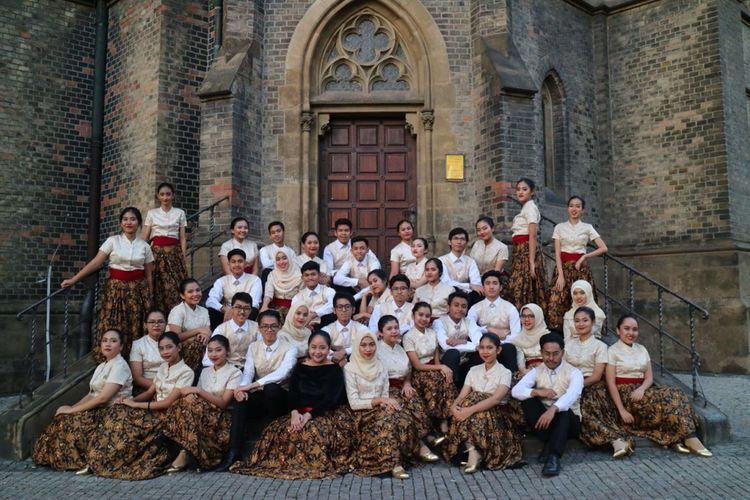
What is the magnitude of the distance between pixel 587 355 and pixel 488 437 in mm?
1591

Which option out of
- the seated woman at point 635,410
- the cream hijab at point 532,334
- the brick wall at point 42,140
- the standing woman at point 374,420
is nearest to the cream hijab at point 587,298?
the cream hijab at point 532,334

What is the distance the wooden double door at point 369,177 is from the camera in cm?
1233

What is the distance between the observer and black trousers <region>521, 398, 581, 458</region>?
6254mm

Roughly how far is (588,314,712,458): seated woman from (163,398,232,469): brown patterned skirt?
3635 millimetres

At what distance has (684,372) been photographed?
13.3 m

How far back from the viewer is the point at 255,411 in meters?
6.68

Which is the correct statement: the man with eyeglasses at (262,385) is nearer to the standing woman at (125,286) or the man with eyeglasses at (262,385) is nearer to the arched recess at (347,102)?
the standing woman at (125,286)

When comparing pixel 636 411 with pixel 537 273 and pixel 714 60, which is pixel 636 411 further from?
pixel 714 60

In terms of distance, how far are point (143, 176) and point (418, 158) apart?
213 inches

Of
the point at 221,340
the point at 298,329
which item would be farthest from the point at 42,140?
the point at 221,340

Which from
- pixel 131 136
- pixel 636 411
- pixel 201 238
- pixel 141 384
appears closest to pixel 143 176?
pixel 131 136

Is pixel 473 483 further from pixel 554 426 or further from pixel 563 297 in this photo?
pixel 563 297

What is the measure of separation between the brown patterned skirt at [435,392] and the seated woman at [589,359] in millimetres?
1354

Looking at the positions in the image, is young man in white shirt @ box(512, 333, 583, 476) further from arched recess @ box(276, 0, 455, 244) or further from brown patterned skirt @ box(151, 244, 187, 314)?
arched recess @ box(276, 0, 455, 244)
